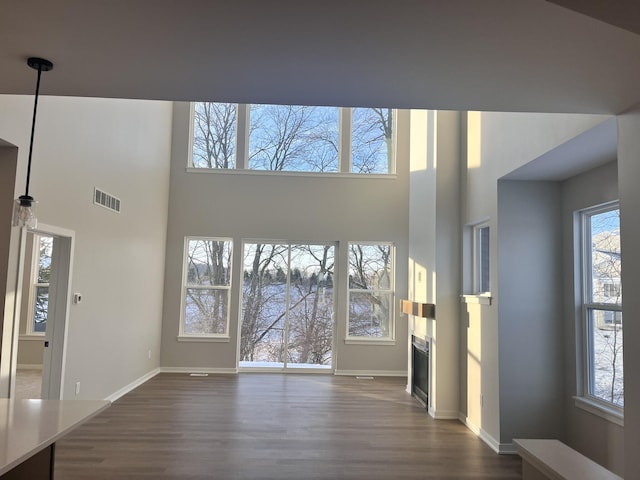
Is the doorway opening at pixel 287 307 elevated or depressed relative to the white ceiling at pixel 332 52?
depressed

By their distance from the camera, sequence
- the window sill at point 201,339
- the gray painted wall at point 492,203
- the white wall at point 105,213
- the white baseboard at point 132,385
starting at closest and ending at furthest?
1. the gray painted wall at point 492,203
2. the white wall at point 105,213
3. the white baseboard at point 132,385
4. the window sill at point 201,339

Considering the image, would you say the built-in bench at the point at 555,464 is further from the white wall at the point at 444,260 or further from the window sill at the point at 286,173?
the window sill at the point at 286,173

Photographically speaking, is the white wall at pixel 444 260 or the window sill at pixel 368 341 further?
the window sill at pixel 368 341

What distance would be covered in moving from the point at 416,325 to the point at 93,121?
4.66m

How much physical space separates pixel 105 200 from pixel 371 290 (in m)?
4.53

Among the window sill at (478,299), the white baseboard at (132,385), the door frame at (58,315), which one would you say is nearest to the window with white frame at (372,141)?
the window sill at (478,299)

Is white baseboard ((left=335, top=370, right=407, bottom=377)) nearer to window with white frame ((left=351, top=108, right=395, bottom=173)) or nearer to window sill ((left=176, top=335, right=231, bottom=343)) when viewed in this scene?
window sill ((left=176, top=335, right=231, bottom=343))

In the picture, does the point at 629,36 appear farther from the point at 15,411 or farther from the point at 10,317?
the point at 10,317

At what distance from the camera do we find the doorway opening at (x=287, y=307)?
320 inches

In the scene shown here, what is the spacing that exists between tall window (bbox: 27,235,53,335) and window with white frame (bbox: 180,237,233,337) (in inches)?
86.7

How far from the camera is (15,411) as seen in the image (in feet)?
8.20

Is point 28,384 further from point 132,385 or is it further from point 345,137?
point 345,137

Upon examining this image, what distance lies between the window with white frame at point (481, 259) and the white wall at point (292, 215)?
9.25ft

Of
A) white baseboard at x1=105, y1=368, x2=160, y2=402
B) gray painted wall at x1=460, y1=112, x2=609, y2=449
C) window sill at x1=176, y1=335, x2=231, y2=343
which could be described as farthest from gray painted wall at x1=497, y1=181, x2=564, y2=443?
window sill at x1=176, y1=335, x2=231, y2=343
